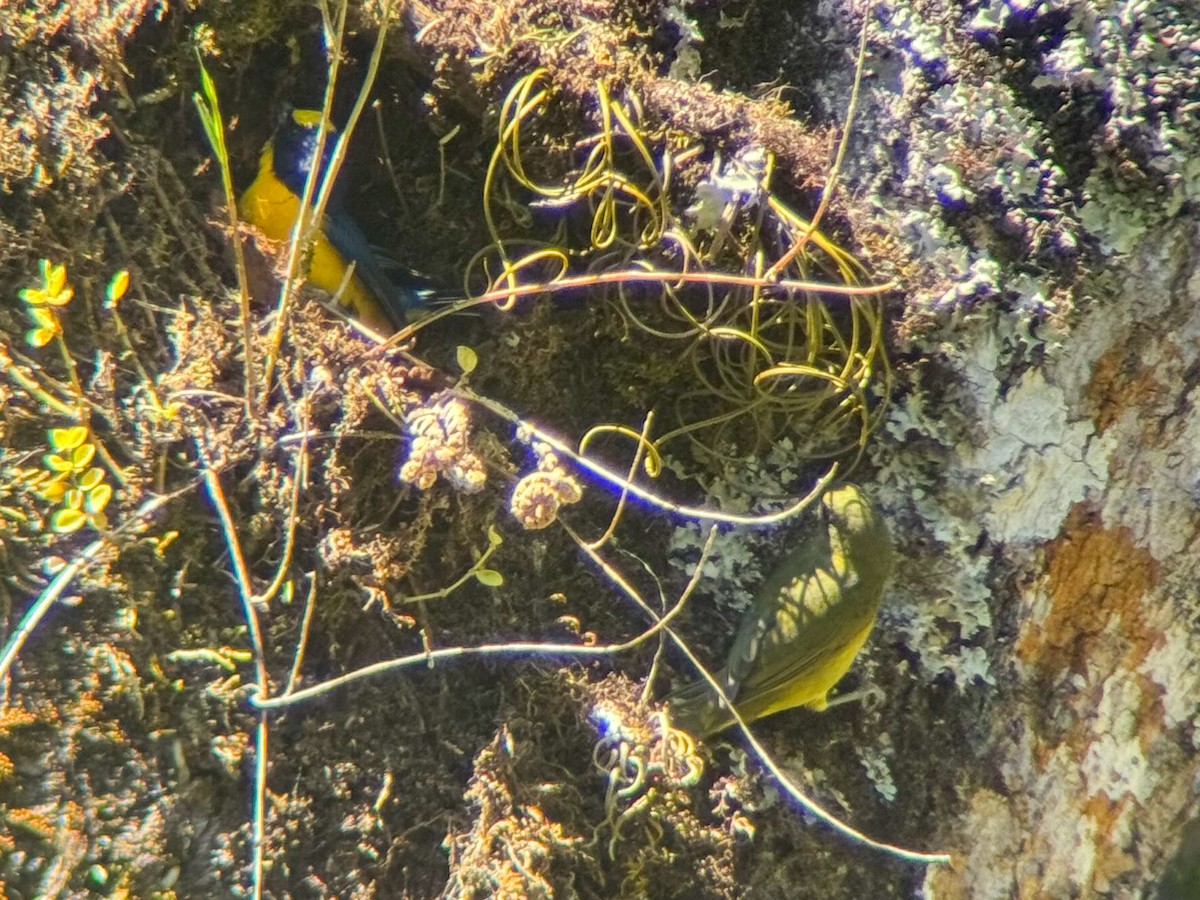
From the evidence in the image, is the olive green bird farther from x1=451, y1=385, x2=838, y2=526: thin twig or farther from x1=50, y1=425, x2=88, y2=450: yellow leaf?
x1=50, y1=425, x2=88, y2=450: yellow leaf

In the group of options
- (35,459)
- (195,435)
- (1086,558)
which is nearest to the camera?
(35,459)

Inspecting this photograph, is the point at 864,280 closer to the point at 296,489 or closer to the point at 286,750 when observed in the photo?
the point at 296,489

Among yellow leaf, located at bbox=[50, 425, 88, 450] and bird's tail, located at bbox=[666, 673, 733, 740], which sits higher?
yellow leaf, located at bbox=[50, 425, 88, 450]

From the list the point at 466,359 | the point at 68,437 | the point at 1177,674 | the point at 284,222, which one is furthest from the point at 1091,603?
the point at 68,437

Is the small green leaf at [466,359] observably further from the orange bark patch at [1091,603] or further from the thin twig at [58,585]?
the orange bark patch at [1091,603]

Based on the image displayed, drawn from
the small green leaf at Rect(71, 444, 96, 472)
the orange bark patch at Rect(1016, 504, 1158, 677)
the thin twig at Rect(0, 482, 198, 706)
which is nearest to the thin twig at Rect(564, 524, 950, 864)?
the orange bark patch at Rect(1016, 504, 1158, 677)

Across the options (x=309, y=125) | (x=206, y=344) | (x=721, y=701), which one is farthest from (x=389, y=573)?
(x=309, y=125)

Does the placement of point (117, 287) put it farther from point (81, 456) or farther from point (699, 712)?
point (699, 712)
